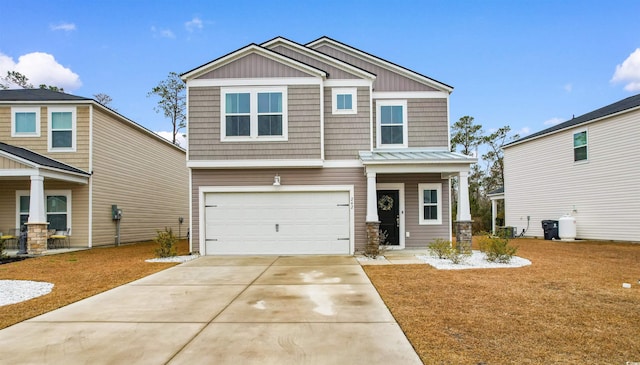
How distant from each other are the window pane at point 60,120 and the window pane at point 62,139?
22 cm

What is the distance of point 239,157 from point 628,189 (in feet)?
48.1

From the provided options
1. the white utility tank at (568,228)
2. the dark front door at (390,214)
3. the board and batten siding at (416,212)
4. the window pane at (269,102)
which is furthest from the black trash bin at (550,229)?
the window pane at (269,102)

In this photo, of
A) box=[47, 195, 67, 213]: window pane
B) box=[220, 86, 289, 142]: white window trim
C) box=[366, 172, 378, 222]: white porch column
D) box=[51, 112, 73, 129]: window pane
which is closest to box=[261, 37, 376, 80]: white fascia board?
box=[220, 86, 289, 142]: white window trim

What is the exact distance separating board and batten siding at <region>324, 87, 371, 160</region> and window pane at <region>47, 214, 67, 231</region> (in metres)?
10.1

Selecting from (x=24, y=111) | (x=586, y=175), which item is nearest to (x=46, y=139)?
(x=24, y=111)

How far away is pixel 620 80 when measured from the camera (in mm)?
27922

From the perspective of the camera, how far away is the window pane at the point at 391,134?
43.9ft

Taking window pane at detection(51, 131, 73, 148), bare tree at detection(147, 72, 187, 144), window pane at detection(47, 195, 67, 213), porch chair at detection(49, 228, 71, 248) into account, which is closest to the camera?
porch chair at detection(49, 228, 71, 248)

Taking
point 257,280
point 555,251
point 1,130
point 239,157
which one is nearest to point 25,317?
point 257,280

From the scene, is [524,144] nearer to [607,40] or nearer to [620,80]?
[607,40]

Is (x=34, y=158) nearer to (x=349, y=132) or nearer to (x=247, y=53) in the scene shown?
(x=247, y=53)

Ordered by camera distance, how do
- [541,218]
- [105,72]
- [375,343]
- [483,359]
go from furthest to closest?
[105,72]
[541,218]
[375,343]
[483,359]

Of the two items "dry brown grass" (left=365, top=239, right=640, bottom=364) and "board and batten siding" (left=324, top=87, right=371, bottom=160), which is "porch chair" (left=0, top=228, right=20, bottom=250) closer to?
"board and batten siding" (left=324, top=87, right=371, bottom=160)

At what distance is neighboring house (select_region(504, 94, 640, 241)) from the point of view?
49.9ft
